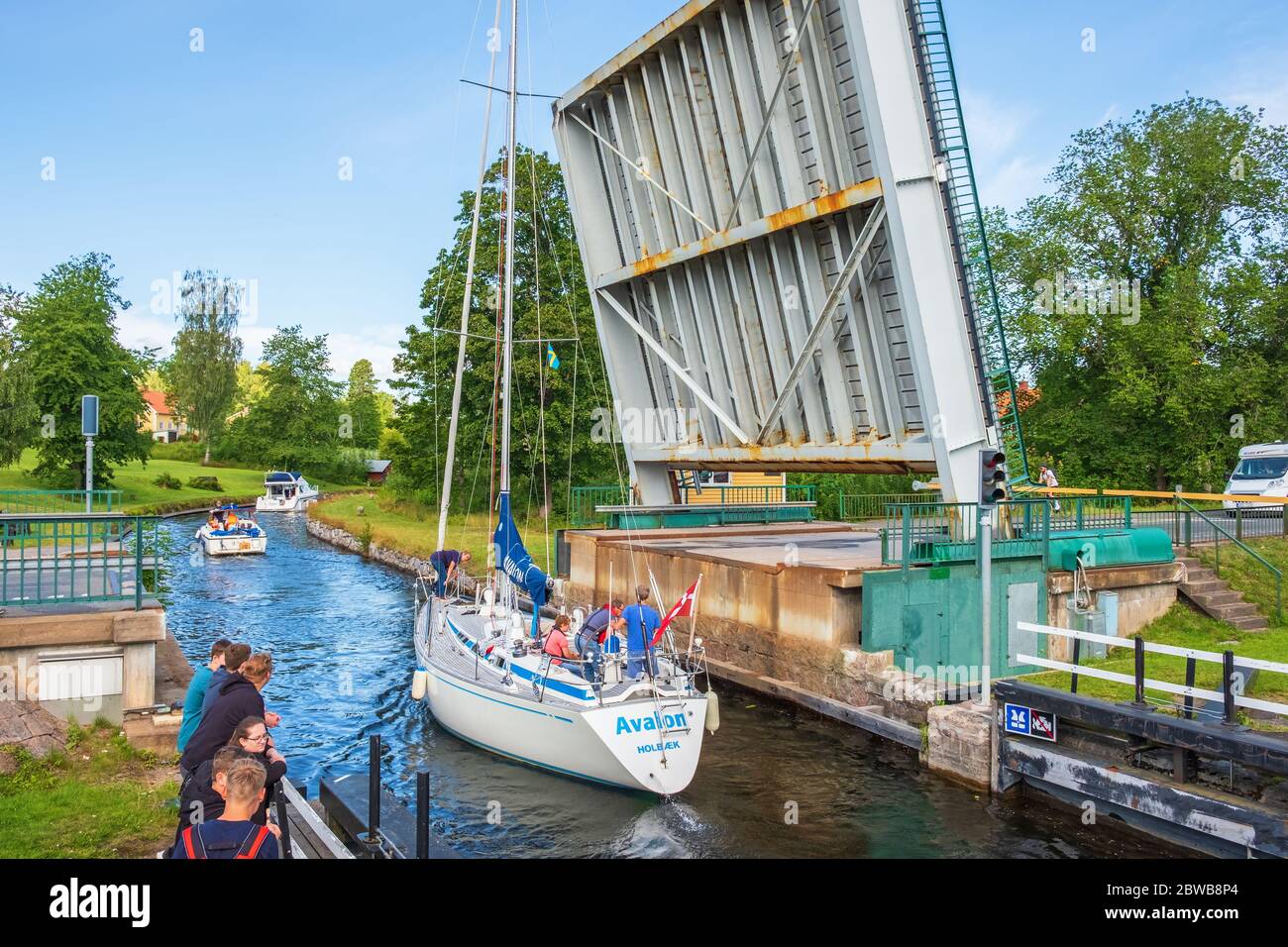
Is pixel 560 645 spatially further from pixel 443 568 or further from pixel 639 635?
pixel 443 568

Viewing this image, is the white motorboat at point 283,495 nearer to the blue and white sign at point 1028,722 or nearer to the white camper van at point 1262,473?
the white camper van at point 1262,473

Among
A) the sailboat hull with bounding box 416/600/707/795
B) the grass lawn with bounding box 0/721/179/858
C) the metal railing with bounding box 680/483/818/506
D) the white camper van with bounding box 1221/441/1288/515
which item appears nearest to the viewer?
the grass lawn with bounding box 0/721/179/858

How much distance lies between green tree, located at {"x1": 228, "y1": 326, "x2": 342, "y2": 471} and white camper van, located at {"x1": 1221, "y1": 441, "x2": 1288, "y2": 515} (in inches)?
2368

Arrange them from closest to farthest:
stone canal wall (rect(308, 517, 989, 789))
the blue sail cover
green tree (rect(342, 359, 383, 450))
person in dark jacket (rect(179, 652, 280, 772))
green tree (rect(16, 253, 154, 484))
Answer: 1. person in dark jacket (rect(179, 652, 280, 772))
2. stone canal wall (rect(308, 517, 989, 789))
3. the blue sail cover
4. green tree (rect(16, 253, 154, 484))
5. green tree (rect(342, 359, 383, 450))

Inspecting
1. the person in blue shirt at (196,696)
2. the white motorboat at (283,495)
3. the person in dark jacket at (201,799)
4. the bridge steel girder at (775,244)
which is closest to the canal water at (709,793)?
the person in blue shirt at (196,696)

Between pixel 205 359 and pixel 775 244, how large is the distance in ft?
223

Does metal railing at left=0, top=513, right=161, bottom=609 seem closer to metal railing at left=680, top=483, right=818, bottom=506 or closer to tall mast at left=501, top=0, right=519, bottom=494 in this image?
tall mast at left=501, top=0, right=519, bottom=494

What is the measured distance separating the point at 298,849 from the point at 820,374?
A: 12.8m

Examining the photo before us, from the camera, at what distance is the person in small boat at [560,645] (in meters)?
11.7

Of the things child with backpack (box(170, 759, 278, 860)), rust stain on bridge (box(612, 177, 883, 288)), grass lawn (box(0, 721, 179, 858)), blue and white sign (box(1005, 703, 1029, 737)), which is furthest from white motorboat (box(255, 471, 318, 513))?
child with backpack (box(170, 759, 278, 860))

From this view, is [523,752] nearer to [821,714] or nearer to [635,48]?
[821,714]

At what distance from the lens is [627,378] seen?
73.6 ft

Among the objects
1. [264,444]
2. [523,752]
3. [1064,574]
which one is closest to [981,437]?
[1064,574]

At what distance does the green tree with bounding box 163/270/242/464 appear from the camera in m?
74.3
